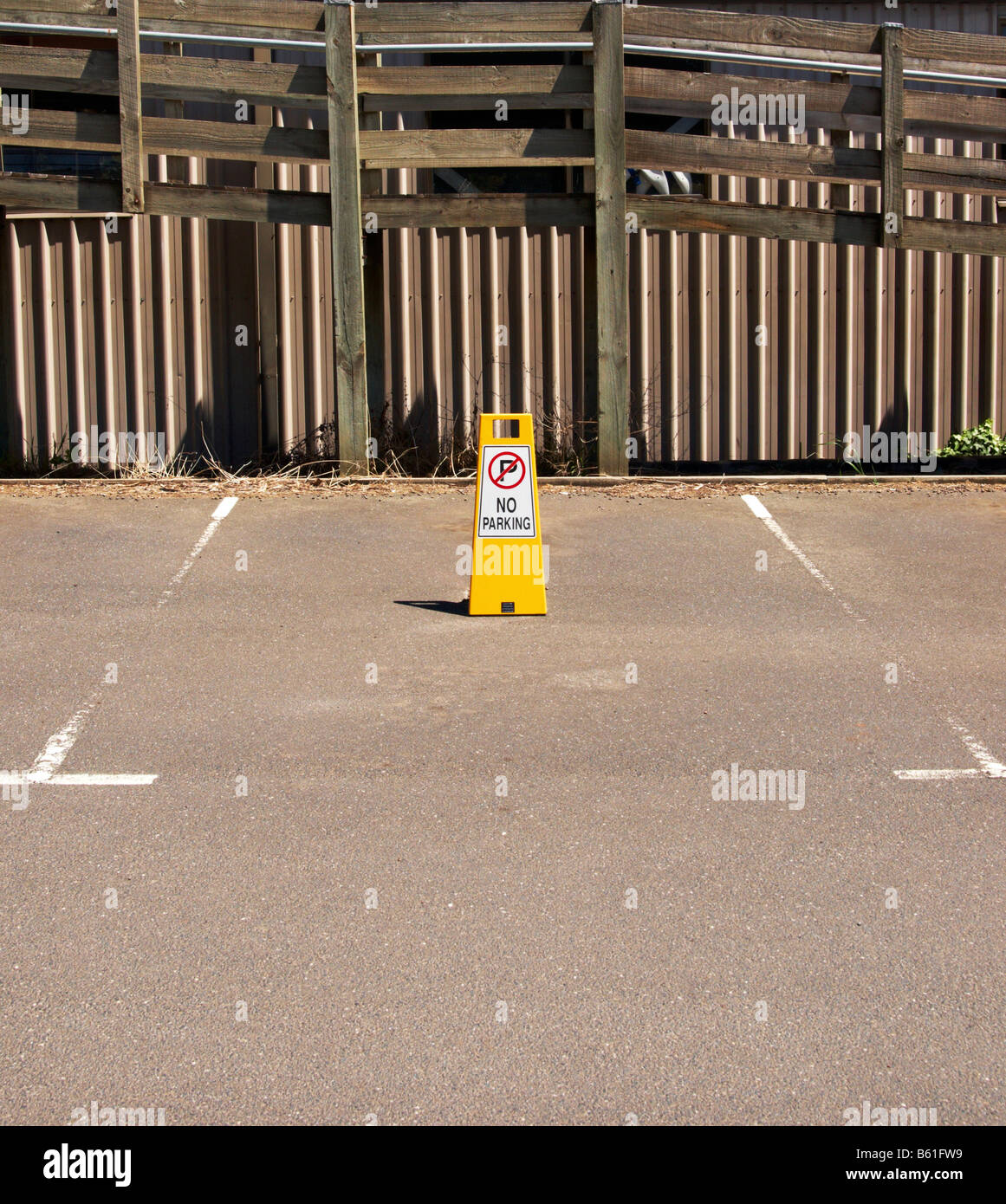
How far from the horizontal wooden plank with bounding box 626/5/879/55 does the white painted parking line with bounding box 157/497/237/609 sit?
4581 mm

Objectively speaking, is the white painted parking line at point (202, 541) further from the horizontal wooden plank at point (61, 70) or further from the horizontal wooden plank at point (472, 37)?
the horizontal wooden plank at point (472, 37)

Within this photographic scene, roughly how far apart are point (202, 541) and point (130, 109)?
3.35 metres

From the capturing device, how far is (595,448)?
1145cm

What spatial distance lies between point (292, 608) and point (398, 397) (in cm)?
423

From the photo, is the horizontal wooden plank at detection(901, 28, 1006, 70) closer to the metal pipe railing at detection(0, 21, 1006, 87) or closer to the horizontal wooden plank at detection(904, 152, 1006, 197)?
the metal pipe railing at detection(0, 21, 1006, 87)

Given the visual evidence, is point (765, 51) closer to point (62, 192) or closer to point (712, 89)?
point (712, 89)

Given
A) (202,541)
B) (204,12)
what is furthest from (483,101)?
(202,541)

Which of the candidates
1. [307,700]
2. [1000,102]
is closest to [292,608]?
[307,700]

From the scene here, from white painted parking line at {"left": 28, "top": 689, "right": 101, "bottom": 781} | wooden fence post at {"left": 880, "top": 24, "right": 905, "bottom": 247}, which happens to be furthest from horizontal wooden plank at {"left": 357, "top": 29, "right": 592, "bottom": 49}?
white painted parking line at {"left": 28, "top": 689, "right": 101, "bottom": 781}

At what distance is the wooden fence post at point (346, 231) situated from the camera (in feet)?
33.5

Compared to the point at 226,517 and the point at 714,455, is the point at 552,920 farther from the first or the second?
the point at 714,455

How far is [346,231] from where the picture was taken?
34.5 feet

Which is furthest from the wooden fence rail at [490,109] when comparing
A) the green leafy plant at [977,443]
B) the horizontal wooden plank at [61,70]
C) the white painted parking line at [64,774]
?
the white painted parking line at [64,774]

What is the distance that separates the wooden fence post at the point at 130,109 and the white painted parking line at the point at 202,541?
2275 mm
